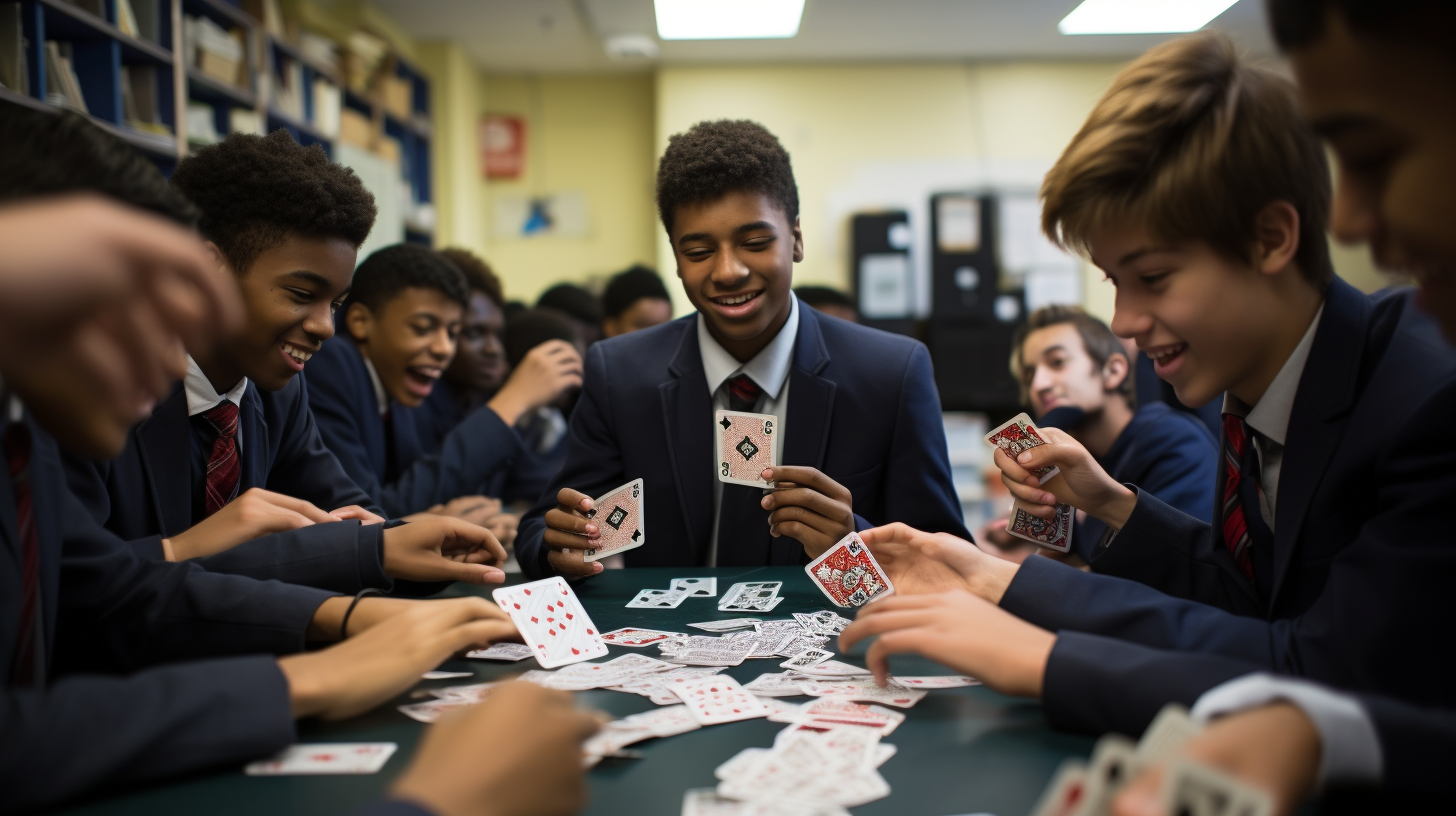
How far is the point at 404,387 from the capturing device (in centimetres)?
313

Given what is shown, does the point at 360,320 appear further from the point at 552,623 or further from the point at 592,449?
the point at 552,623

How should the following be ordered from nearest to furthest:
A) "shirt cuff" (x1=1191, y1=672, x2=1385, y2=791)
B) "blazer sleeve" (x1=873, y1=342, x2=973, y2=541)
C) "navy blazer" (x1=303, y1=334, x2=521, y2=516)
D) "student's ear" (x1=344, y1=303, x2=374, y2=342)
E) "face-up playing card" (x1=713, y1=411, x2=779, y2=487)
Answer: "shirt cuff" (x1=1191, y1=672, x2=1385, y2=791), "face-up playing card" (x1=713, y1=411, x2=779, y2=487), "blazer sleeve" (x1=873, y1=342, x2=973, y2=541), "navy blazer" (x1=303, y1=334, x2=521, y2=516), "student's ear" (x1=344, y1=303, x2=374, y2=342)

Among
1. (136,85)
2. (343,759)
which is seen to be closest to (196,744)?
(343,759)

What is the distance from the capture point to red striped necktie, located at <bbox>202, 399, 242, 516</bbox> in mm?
1721

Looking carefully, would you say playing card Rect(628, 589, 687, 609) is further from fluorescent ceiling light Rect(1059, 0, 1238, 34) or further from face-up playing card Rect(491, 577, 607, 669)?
fluorescent ceiling light Rect(1059, 0, 1238, 34)

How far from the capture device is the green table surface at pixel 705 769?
845 mm

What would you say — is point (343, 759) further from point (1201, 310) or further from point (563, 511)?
point (1201, 310)

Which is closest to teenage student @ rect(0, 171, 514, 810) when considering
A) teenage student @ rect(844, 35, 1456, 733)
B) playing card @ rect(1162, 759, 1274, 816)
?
teenage student @ rect(844, 35, 1456, 733)

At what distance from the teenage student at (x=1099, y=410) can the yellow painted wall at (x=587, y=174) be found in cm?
515

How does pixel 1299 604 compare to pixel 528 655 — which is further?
pixel 528 655

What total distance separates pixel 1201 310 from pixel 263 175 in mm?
1612

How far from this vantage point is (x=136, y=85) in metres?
4.20

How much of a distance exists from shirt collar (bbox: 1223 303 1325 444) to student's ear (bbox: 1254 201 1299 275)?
8 cm

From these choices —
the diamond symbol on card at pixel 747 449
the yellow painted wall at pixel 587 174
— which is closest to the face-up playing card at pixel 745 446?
the diamond symbol on card at pixel 747 449
